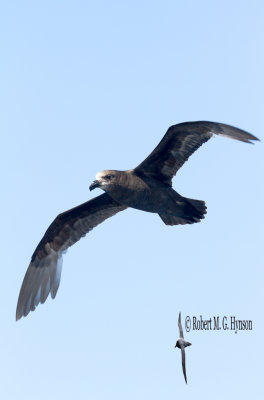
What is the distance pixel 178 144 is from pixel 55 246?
12.8ft

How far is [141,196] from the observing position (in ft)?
38.5

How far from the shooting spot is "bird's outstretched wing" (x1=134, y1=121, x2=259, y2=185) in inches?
445

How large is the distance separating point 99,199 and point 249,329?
412 centimetres

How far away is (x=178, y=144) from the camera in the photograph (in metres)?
11.7

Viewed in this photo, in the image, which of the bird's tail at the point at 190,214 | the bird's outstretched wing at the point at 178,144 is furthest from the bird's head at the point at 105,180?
the bird's tail at the point at 190,214

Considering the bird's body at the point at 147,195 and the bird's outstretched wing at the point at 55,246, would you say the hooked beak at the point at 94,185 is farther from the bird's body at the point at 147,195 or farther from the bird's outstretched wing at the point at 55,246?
the bird's outstretched wing at the point at 55,246

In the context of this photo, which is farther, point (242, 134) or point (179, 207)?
point (179, 207)

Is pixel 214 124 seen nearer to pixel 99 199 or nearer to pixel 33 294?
pixel 99 199

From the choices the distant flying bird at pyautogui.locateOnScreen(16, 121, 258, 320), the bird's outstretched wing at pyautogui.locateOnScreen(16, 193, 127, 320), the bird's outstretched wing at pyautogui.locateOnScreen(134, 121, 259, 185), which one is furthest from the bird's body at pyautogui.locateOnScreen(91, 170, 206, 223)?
the bird's outstretched wing at pyautogui.locateOnScreen(16, 193, 127, 320)

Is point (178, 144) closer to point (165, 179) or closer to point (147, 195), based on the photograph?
point (165, 179)

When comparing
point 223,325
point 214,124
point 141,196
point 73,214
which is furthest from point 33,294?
point 214,124

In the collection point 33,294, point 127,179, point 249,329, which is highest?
point 127,179

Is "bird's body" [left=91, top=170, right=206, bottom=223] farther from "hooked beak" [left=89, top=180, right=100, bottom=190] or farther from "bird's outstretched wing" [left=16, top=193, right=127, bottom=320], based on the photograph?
"bird's outstretched wing" [left=16, top=193, right=127, bottom=320]

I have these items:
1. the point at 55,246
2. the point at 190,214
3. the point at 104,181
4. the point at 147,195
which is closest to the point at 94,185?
the point at 104,181
